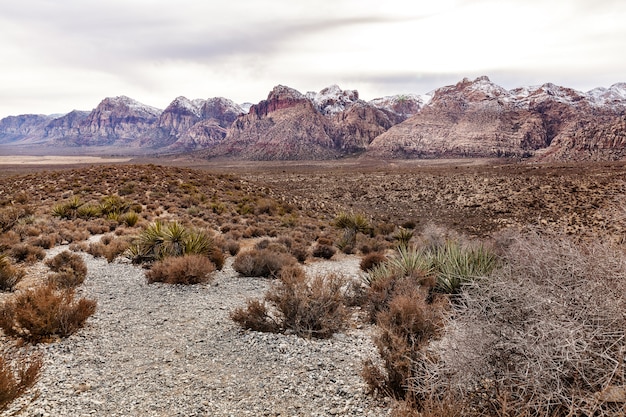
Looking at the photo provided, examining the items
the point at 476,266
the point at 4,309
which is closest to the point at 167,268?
the point at 4,309

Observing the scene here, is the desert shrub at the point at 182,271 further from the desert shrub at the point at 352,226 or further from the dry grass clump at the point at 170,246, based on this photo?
the desert shrub at the point at 352,226

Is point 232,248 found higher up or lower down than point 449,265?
lower down

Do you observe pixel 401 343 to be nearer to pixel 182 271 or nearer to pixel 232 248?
pixel 182 271

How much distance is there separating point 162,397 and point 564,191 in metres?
33.8

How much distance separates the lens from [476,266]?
24.2 feet

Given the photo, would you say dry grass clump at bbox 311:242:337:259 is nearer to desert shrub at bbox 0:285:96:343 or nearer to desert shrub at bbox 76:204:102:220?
desert shrub at bbox 0:285:96:343

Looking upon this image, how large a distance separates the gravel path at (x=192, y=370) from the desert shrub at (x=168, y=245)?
11.4ft

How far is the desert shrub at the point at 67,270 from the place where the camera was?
343 inches

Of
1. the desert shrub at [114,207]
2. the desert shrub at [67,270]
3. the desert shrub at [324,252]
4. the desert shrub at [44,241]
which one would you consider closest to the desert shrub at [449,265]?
the desert shrub at [324,252]

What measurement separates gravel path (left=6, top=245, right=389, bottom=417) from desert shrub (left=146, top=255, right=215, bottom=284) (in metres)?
1.49

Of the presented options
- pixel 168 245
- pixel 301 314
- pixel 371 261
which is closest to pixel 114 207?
pixel 168 245

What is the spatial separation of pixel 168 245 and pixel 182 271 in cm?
260

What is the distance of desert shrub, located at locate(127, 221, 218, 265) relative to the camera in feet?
36.6

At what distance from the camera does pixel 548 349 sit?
110 inches
